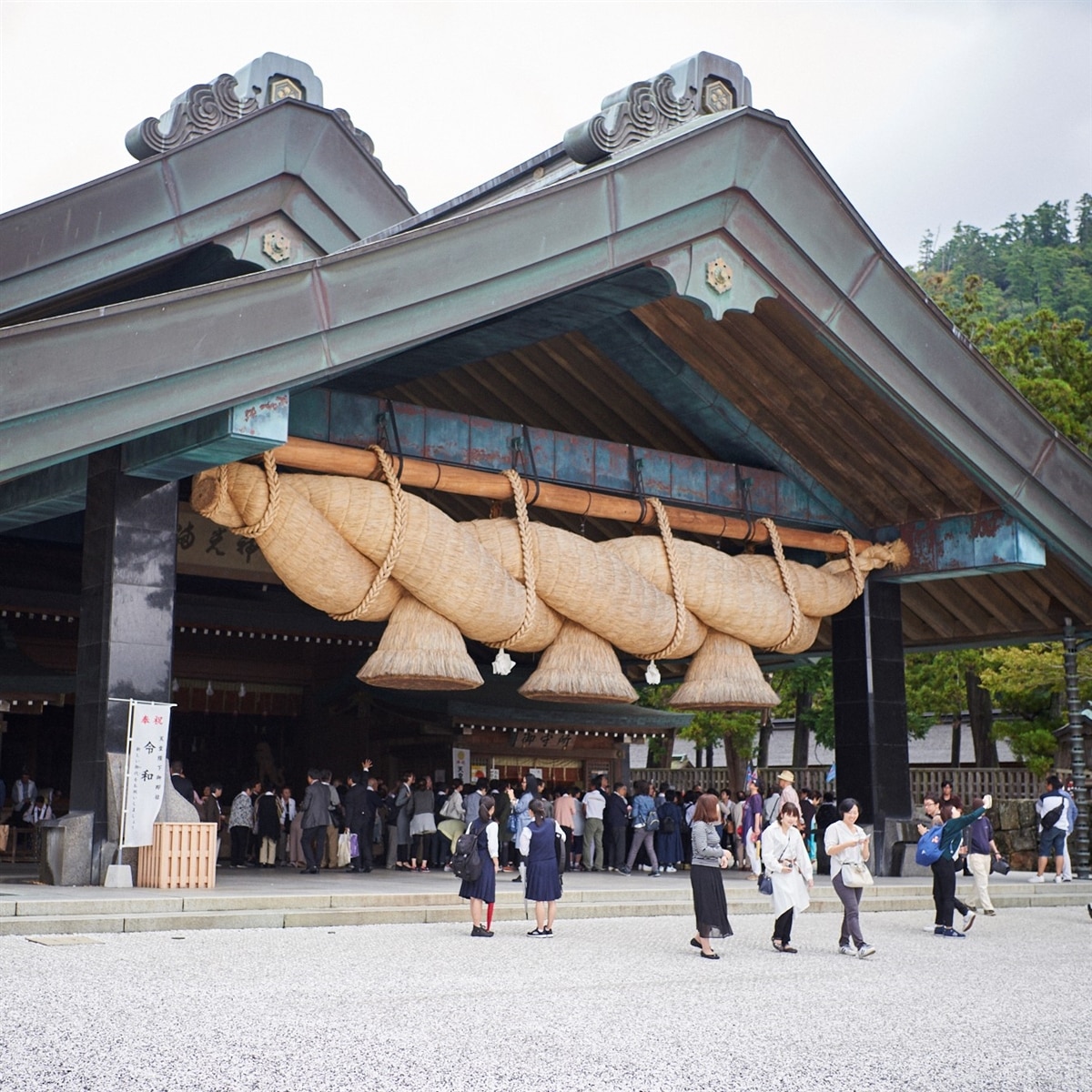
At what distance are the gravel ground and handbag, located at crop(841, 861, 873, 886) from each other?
58cm

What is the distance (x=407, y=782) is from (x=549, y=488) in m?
5.54

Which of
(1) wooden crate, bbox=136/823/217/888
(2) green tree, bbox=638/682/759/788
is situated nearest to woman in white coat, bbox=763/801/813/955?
(1) wooden crate, bbox=136/823/217/888

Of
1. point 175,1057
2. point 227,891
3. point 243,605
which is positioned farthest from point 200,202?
point 175,1057

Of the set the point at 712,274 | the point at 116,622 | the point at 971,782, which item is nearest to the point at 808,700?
the point at 971,782

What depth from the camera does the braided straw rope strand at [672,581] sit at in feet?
51.0

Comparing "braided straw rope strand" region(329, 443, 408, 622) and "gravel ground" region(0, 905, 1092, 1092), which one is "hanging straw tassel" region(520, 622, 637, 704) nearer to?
"braided straw rope strand" region(329, 443, 408, 622)

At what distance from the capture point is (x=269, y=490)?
42.3 ft

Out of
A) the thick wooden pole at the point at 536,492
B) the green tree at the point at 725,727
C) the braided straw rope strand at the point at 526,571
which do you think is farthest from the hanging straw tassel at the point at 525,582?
the green tree at the point at 725,727

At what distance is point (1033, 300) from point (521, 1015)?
188 feet

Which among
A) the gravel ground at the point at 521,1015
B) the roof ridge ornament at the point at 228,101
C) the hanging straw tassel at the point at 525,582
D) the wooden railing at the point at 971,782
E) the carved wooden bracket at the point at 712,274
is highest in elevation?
the roof ridge ornament at the point at 228,101

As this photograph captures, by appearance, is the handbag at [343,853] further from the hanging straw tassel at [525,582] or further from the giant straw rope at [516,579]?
the hanging straw tassel at [525,582]

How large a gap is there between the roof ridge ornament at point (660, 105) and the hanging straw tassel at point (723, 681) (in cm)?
602

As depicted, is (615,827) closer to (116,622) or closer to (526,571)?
(526,571)

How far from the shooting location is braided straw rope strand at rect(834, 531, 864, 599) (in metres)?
17.4
